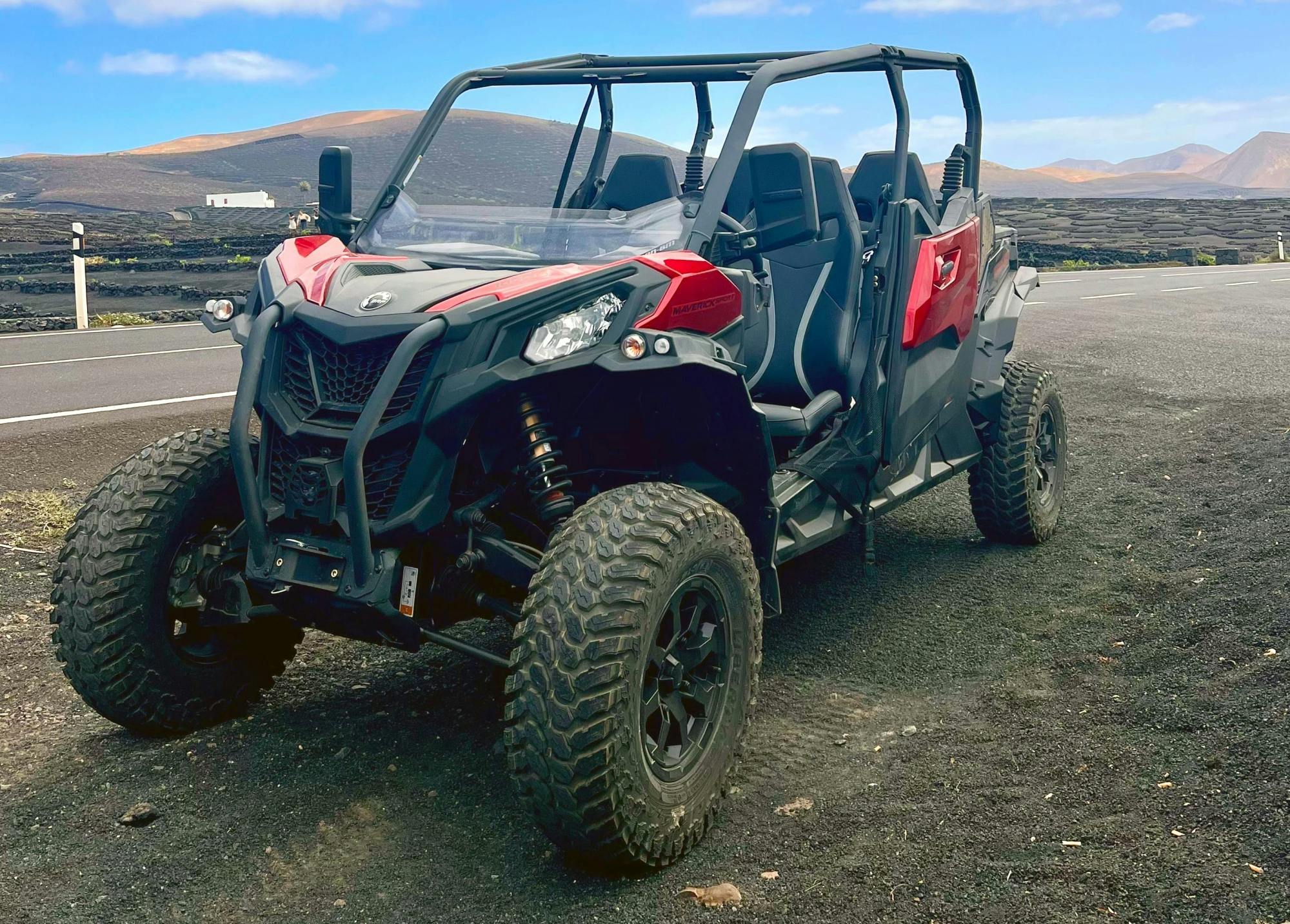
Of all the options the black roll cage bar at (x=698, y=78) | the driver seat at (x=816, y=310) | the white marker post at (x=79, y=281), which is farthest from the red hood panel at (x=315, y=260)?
the white marker post at (x=79, y=281)

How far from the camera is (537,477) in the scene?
3.52 m

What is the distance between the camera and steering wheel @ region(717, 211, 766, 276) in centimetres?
420

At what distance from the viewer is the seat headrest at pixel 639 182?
528 cm

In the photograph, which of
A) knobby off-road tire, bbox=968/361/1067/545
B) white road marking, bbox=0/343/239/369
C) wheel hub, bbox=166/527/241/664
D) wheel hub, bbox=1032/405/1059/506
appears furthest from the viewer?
white road marking, bbox=0/343/239/369

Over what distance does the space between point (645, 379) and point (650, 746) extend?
107 centimetres

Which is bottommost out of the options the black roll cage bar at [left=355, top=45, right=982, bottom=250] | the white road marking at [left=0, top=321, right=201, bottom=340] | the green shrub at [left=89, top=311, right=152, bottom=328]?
the white road marking at [left=0, top=321, right=201, bottom=340]

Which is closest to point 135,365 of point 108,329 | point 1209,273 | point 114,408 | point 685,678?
point 114,408

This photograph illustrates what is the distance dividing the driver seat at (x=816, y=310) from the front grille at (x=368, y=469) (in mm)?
Result: 2014

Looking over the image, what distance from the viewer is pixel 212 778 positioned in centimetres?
382

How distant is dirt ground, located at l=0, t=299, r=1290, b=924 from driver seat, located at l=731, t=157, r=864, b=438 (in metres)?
0.99

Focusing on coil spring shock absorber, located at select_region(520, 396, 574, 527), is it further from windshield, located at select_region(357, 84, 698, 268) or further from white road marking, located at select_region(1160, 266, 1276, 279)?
white road marking, located at select_region(1160, 266, 1276, 279)

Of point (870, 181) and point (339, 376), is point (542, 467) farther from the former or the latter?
point (870, 181)

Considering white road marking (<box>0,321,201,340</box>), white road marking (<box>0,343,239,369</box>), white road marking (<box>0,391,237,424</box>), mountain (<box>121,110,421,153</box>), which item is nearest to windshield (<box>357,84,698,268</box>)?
white road marking (<box>0,391,237,424</box>)

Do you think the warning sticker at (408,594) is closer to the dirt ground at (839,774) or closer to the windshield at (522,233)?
the dirt ground at (839,774)
